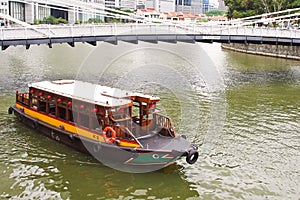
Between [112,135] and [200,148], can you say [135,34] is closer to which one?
[200,148]

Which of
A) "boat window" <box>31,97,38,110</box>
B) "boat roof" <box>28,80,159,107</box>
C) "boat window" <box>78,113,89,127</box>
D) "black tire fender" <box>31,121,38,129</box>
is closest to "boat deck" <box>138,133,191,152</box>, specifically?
"boat roof" <box>28,80,159,107</box>

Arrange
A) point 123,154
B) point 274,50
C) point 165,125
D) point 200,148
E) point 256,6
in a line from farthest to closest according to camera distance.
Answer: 1. point 256,6
2. point 274,50
3. point 200,148
4. point 165,125
5. point 123,154

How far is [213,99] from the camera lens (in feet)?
79.1

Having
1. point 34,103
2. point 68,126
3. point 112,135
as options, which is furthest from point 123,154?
point 34,103

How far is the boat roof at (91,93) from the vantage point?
14.2m

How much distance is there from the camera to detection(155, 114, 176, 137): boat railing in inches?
575

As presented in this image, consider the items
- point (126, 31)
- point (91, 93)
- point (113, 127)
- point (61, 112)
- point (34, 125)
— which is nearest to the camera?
point (113, 127)

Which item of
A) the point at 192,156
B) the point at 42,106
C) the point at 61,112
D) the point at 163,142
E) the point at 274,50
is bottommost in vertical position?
the point at 192,156

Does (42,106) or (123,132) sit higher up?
(42,106)

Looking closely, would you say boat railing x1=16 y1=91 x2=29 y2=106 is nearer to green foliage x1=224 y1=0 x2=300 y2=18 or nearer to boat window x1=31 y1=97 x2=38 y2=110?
boat window x1=31 y1=97 x2=38 y2=110

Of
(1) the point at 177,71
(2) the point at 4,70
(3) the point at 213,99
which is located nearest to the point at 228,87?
(3) the point at 213,99

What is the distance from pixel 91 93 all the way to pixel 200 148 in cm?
479

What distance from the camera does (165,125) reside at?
582 inches

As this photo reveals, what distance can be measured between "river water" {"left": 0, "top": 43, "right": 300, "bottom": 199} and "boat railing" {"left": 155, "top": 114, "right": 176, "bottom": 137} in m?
1.13
